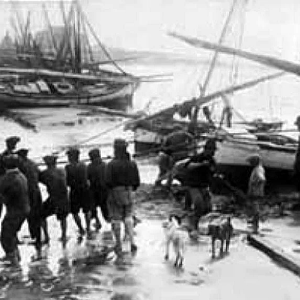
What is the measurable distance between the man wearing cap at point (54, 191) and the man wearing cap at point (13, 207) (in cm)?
97

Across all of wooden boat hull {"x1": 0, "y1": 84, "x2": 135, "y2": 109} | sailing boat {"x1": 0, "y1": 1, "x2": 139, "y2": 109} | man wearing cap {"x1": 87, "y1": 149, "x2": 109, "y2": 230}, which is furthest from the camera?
wooden boat hull {"x1": 0, "y1": 84, "x2": 135, "y2": 109}

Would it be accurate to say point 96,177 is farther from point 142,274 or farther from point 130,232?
point 142,274

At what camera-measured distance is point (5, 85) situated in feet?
133

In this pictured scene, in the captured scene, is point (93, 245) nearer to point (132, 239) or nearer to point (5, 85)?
point (132, 239)

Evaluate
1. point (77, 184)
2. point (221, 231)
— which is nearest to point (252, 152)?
point (77, 184)

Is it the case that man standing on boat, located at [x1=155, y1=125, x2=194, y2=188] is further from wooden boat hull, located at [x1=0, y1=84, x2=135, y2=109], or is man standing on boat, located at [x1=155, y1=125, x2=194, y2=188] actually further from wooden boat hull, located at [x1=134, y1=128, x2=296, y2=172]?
wooden boat hull, located at [x1=0, y1=84, x2=135, y2=109]

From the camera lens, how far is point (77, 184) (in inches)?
397

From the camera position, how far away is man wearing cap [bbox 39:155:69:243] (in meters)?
9.60

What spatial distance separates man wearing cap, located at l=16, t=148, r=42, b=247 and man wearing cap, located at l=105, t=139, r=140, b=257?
96cm

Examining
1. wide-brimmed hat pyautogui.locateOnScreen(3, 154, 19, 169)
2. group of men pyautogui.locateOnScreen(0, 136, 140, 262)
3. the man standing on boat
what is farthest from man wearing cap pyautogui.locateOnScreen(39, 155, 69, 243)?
the man standing on boat

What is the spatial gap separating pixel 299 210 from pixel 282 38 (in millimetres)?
80211

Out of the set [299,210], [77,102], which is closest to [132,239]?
[299,210]

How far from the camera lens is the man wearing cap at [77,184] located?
32.9 feet

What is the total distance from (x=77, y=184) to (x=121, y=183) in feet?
3.56
